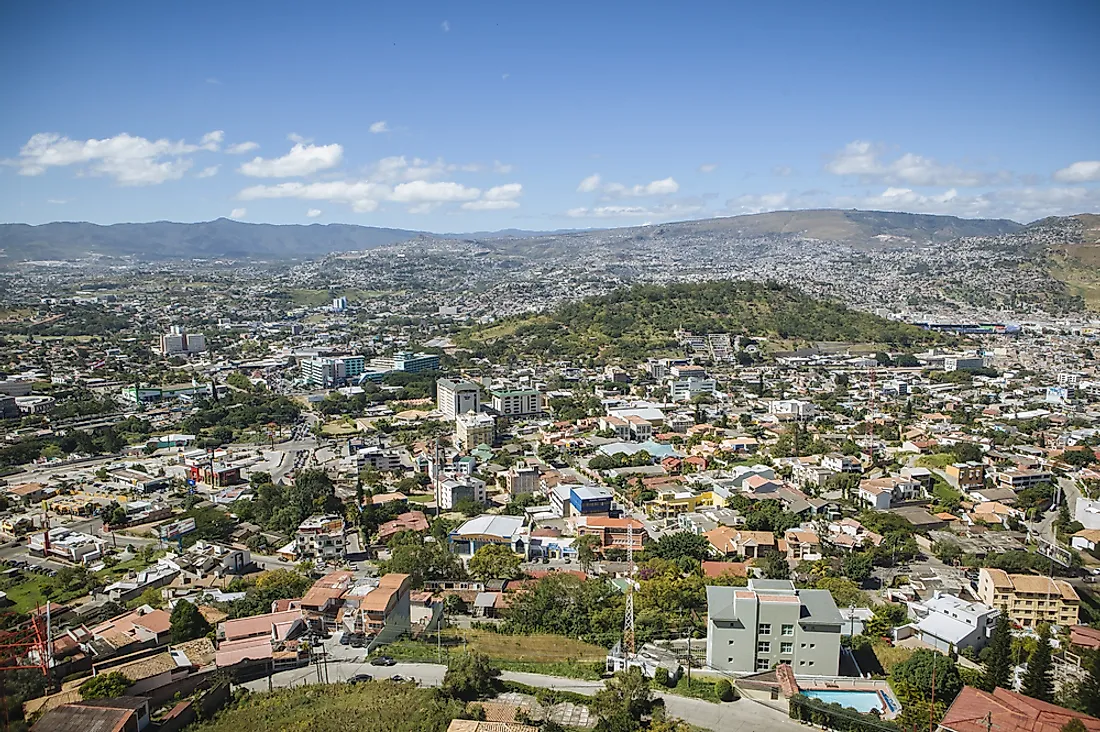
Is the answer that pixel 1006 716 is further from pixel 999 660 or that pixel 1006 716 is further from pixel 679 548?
pixel 679 548

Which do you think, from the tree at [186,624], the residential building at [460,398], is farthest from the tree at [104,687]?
the residential building at [460,398]

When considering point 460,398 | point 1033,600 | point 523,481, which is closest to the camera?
point 1033,600

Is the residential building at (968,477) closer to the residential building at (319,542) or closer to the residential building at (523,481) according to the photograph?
the residential building at (523,481)

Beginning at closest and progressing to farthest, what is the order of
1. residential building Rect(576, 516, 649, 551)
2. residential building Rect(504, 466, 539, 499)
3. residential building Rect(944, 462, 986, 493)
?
residential building Rect(576, 516, 649, 551) < residential building Rect(944, 462, 986, 493) < residential building Rect(504, 466, 539, 499)

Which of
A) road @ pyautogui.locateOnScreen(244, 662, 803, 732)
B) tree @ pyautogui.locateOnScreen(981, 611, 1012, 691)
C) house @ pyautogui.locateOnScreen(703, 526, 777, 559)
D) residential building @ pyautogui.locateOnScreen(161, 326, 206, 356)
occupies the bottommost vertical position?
road @ pyautogui.locateOnScreen(244, 662, 803, 732)

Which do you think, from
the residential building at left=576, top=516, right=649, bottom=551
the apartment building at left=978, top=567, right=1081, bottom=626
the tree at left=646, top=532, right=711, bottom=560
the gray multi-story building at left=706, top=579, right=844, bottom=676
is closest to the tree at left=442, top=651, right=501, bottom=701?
the gray multi-story building at left=706, top=579, right=844, bottom=676

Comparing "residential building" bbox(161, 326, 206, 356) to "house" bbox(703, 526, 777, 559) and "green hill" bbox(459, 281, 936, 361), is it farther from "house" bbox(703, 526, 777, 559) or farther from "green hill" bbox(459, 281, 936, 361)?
"house" bbox(703, 526, 777, 559)

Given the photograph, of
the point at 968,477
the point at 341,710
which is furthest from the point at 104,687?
the point at 968,477
